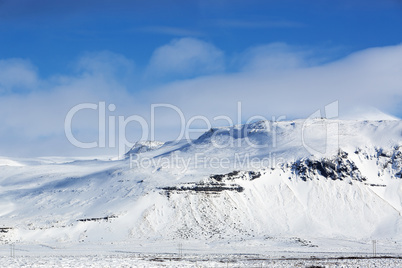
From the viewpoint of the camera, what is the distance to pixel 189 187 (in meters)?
117

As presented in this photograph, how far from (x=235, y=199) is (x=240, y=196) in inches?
77.5

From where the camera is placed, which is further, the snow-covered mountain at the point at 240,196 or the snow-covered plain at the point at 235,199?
the snow-covered mountain at the point at 240,196

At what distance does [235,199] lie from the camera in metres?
117

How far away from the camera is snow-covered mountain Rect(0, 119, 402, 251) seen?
103m

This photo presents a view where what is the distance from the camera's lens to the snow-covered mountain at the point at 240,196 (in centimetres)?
10344

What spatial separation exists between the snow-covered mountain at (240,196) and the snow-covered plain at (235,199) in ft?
0.77

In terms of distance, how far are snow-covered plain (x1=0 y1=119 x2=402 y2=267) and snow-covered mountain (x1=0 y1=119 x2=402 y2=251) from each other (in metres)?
0.23

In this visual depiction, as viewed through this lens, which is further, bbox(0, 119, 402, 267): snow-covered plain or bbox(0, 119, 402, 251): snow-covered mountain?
bbox(0, 119, 402, 251): snow-covered mountain

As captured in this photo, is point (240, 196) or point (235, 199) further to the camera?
point (240, 196)

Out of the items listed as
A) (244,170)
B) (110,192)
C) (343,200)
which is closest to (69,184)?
(110,192)

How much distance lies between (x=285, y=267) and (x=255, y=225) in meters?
56.6

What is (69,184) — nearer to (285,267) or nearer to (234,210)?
(234,210)

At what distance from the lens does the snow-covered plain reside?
99.0 meters

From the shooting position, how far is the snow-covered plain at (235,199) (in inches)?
3898
